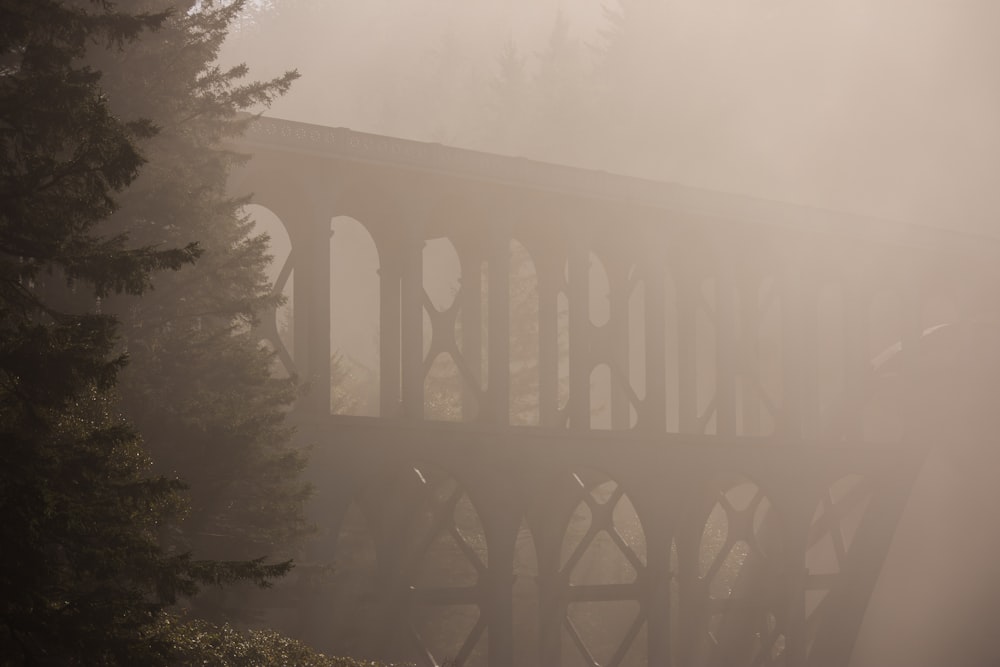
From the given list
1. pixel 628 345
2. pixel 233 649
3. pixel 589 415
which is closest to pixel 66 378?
pixel 233 649

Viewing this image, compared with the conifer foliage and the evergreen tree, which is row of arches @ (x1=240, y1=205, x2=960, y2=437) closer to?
the evergreen tree

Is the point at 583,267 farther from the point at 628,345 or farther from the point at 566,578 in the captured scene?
the point at 566,578

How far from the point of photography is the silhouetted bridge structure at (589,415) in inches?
1454

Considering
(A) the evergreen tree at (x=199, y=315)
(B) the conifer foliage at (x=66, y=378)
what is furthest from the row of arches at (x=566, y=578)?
(B) the conifer foliage at (x=66, y=378)

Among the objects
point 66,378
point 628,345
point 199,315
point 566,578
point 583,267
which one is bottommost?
point 566,578

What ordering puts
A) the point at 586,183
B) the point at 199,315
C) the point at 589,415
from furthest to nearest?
the point at 586,183 → the point at 589,415 → the point at 199,315

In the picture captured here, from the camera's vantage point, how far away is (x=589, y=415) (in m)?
40.9

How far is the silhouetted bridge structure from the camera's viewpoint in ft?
121

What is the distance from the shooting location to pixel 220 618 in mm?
23266

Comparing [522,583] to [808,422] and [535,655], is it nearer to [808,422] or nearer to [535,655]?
[535,655]

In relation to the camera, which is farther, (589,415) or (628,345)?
(628,345)

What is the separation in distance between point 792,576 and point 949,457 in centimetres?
1296

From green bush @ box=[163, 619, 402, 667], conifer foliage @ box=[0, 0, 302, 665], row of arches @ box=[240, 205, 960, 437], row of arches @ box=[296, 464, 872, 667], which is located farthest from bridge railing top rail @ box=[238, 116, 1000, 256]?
conifer foliage @ box=[0, 0, 302, 665]

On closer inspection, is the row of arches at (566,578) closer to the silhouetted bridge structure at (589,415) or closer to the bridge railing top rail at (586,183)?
the silhouetted bridge structure at (589,415)
